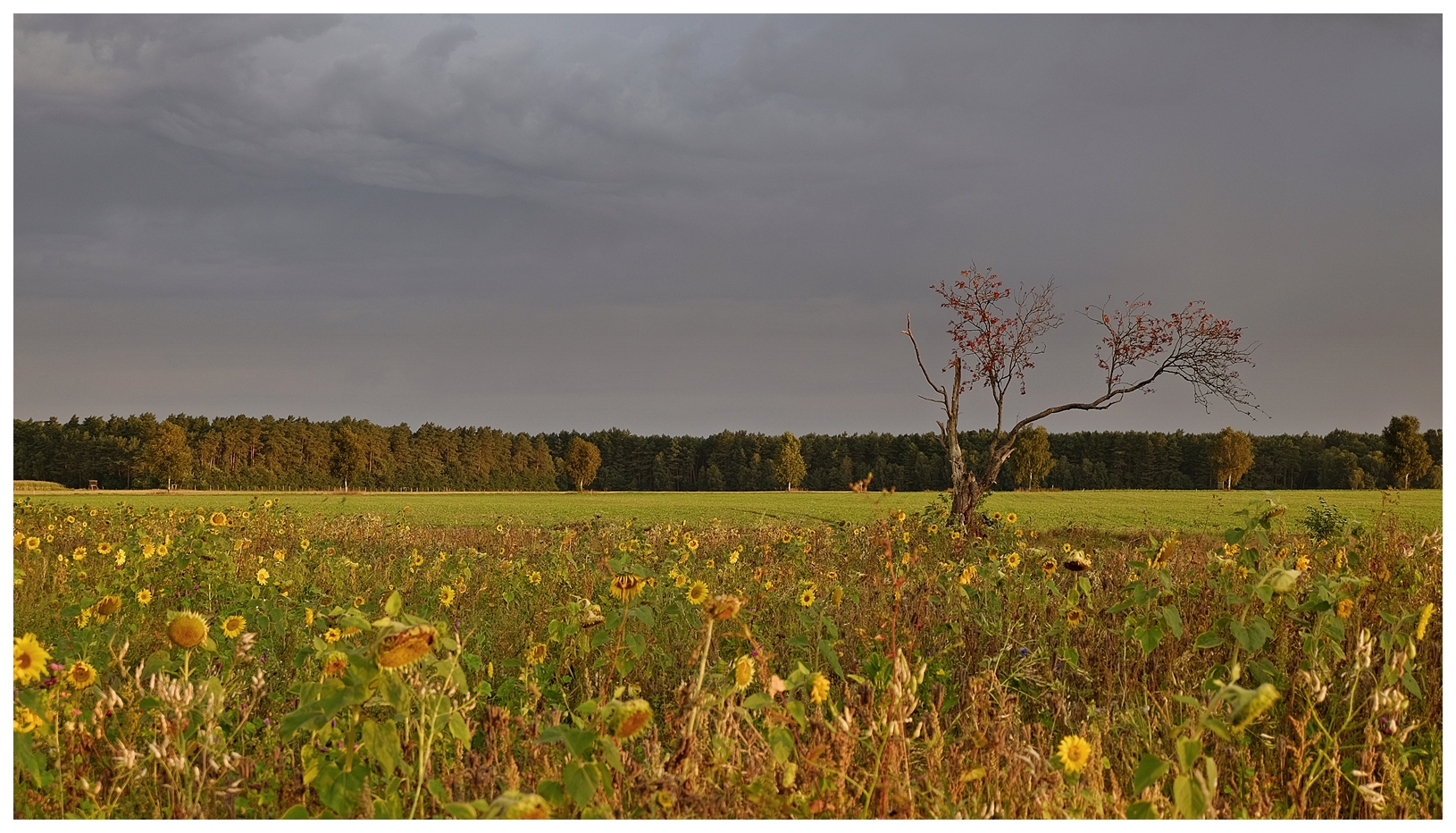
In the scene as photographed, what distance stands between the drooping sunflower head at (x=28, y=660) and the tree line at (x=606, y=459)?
55.1 m

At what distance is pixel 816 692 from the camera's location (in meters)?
2.43

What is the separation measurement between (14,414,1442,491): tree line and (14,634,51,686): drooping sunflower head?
55061 millimetres

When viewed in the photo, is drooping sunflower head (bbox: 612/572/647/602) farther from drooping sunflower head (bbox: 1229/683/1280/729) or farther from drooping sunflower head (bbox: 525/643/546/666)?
drooping sunflower head (bbox: 1229/683/1280/729)

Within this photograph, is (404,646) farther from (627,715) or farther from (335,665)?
(335,665)

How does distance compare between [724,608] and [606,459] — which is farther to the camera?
[606,459]

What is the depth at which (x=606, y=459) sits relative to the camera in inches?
3455

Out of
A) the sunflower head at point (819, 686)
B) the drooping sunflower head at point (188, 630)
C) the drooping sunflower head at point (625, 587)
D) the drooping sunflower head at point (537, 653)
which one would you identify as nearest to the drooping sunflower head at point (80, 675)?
the drooping sunflower head at point (188, 630)

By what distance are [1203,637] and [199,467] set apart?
76919 mm

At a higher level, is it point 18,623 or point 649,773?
point 649,773

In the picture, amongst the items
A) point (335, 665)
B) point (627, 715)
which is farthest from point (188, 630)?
point (627, 715)

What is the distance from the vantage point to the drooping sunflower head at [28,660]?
2691 millimetres

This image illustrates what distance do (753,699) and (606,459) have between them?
284 ft
